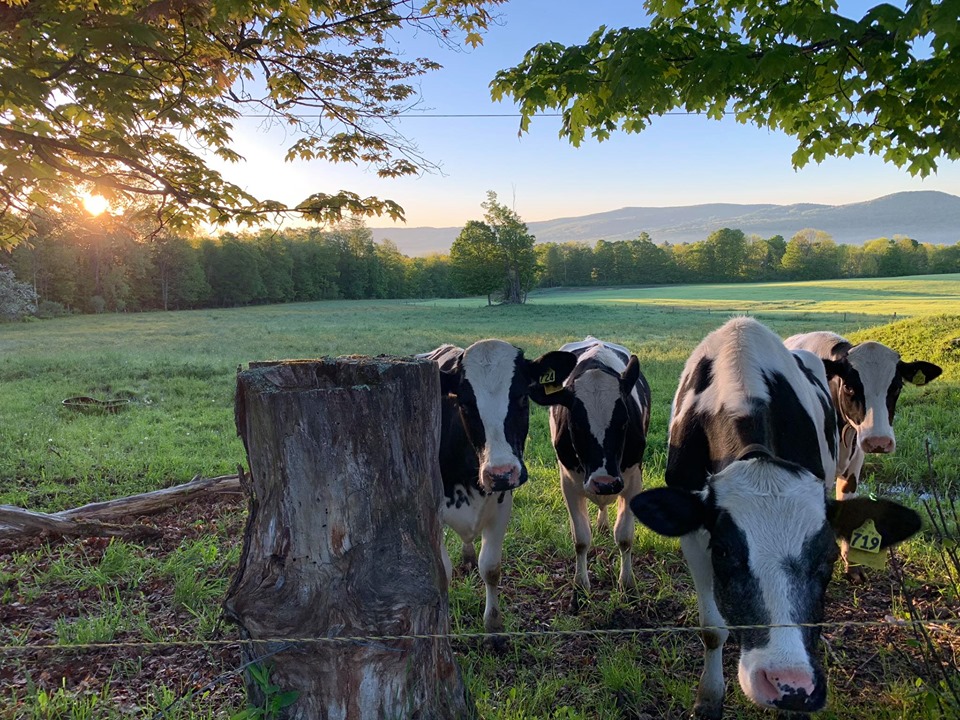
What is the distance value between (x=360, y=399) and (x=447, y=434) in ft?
7.39

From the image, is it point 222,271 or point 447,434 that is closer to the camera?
point 447,434

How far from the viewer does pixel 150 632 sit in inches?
148

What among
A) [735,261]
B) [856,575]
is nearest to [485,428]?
[856,575]

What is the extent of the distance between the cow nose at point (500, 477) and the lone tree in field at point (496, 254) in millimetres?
49644

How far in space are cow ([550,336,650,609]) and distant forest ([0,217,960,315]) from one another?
5086 cm

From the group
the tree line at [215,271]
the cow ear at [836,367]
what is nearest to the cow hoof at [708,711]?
the cow ear at [836,367]

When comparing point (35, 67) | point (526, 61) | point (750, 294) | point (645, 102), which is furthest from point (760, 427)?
point (750, 294)

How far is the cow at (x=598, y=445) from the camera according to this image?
14.0ft

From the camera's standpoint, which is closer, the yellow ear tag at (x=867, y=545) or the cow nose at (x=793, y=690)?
the cow nose at (x=793, y=690)

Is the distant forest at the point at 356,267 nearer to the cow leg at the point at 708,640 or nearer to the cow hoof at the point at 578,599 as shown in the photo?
the cow hoof at the point at 578,599

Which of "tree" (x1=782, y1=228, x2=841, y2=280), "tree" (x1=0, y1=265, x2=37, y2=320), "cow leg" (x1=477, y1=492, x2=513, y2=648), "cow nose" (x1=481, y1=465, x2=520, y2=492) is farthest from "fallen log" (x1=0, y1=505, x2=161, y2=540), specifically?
"tree" (x1=782, y1=228, x2=841, y2=280)

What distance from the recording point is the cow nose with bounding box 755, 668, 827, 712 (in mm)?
2188

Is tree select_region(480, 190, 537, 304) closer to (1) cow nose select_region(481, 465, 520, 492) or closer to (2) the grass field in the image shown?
(2) the grass field

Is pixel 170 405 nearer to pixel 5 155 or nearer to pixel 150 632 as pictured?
pixel 5 155
